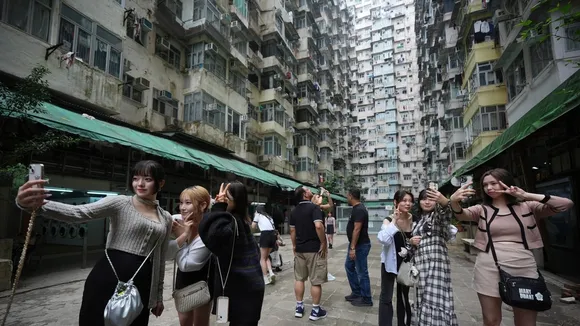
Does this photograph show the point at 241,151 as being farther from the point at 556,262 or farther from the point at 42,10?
the point at 556,262

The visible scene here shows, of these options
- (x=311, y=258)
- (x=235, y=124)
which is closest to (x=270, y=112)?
(x=235, y=124)

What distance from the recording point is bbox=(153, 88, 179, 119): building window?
13697mm

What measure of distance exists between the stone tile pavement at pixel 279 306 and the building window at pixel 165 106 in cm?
831

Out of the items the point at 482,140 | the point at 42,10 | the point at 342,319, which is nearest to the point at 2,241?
the point at 42,10

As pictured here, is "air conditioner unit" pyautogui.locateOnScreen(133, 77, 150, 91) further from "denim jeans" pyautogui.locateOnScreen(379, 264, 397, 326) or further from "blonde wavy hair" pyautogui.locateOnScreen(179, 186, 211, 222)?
"denim jeans" pyautogui.locateOnScreen(379, 264, 397, 326)

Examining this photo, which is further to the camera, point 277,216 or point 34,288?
point 277,216

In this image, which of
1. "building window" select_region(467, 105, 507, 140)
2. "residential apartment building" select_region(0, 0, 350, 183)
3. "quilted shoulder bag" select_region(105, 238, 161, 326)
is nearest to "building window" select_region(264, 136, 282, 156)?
"residential apartment building" select_region(0, 0, 350, 183)

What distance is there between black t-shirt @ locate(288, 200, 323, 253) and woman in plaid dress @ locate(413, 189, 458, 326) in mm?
1658

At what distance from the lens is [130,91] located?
1236 centimetres

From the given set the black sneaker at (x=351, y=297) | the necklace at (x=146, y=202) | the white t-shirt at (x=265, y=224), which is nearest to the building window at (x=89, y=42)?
the white t-shirt at (x=265, y=224)

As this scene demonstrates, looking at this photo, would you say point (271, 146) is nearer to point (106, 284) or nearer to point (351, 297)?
point (351, 297)

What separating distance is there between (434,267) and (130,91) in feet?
42.7

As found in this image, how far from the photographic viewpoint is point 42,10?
868 centimetres

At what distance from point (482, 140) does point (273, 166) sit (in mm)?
13196
